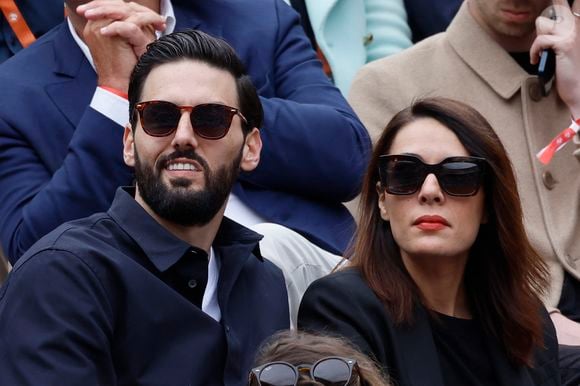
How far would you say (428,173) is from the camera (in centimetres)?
379

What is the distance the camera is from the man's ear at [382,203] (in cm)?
389

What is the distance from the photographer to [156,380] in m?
3.38

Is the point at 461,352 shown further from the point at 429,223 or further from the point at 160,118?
the point at 160,118

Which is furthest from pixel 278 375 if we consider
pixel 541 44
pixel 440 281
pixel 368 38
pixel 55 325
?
pixel 368 38

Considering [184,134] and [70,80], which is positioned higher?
[184,134]

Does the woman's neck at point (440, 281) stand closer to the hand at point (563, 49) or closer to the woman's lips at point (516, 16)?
the hand at point (563, 49)

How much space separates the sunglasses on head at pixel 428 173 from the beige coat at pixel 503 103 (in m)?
1.07

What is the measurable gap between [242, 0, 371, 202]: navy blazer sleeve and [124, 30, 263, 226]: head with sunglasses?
0.39 metres

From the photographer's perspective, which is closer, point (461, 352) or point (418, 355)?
point (418, 355)

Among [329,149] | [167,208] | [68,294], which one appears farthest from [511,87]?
[68,294]

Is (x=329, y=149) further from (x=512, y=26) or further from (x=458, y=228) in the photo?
(x=512, y=26)

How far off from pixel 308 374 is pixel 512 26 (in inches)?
107

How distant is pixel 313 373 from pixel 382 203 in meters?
1.27

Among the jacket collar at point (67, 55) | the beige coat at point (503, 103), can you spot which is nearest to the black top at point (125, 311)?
the jacket collar at point (67, 55)
